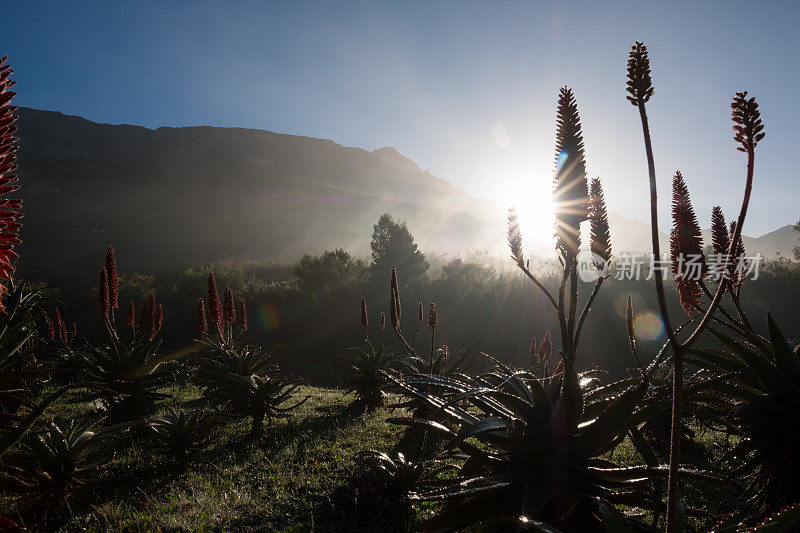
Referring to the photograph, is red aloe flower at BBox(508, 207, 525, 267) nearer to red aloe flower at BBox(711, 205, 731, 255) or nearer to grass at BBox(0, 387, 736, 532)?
red aloe flower at BBox(711, 205, 731, 255)

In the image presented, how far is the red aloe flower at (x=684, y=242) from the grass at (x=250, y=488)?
1772 millimetres

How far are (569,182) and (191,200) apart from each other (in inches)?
3767

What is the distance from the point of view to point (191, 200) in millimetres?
82500

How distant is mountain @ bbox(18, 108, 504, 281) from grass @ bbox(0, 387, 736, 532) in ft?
138

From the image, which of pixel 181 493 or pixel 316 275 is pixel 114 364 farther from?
pixel 316 275

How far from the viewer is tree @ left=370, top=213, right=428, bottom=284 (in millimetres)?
26891

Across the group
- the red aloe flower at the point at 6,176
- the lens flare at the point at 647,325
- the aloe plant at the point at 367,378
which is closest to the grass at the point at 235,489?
the aloe plant at the point at 367,378

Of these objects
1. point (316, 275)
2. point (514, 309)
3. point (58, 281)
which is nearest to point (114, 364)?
point (514, 309)

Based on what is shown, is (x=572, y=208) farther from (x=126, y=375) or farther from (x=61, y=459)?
(x=126, y=375)

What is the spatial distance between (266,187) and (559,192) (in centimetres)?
10050

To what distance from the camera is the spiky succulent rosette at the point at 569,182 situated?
1.39 m

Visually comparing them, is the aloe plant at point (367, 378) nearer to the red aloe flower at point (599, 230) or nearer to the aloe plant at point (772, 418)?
the aloe plant at point (772, 418)

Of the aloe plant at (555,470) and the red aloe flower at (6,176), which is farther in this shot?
the aloe plant at (555,470)

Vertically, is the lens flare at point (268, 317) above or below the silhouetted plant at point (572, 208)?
below
